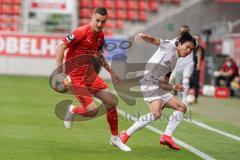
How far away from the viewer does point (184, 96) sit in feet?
64.8

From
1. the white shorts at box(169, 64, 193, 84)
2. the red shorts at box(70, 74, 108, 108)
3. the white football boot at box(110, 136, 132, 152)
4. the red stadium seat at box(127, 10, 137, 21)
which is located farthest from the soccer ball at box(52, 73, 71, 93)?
the red stadium seat at box(127, 10, 137, 21)

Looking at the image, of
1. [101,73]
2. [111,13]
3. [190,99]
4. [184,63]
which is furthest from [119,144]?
[111,13]

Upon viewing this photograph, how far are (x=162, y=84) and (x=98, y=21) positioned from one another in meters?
1.48

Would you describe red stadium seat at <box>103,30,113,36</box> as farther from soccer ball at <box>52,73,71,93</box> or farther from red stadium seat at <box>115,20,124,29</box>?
soccer ball at <box>52,73,71,93</box>

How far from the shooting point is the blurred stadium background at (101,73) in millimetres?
10891

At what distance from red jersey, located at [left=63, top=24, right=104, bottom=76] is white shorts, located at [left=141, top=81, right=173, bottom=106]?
0.90 meters

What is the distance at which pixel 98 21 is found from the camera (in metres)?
10.4

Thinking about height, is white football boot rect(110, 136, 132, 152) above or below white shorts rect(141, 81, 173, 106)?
below

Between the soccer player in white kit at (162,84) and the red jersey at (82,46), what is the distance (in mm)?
872

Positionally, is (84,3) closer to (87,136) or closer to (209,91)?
(209,91)

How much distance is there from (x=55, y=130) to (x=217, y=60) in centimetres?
1446

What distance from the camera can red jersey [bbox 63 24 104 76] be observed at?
1066 cm

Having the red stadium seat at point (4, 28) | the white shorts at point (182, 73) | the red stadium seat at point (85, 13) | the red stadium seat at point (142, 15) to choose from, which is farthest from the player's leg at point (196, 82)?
the red stadium seat at point (142, 15)

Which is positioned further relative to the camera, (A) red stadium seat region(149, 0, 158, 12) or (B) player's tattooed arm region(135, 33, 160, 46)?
(A) red stadium seat region(149, 0, 158, 12)
